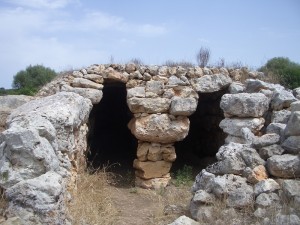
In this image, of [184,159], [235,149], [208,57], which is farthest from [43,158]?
[184,159]

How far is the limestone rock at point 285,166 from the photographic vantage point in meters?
4.68

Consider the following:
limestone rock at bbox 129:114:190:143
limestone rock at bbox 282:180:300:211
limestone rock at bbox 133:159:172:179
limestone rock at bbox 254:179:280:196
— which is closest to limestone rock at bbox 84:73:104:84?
limestone rock at bbox 129:114:190:143

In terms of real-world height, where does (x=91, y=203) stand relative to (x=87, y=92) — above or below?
below

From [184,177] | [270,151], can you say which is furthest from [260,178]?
[184,177]

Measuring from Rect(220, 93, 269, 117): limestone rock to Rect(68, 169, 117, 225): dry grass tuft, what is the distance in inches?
105

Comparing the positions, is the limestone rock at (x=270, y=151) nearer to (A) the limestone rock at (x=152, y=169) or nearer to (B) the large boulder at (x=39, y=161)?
(B) the large boulder at (x=39, y=161)

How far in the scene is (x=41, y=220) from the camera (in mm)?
3498

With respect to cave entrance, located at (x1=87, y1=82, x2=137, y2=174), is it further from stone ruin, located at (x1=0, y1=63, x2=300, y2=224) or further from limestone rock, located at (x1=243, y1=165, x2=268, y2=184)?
limestone rock, located at (x1=243, y1=165, x2=268, y2=184)

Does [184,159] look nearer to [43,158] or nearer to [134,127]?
[134,127]

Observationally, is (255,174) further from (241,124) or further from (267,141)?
(241,124)

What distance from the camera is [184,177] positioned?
8250 millimetres

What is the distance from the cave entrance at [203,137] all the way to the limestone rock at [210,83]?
826 millimetres

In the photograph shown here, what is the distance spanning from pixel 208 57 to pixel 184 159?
9.42 feet

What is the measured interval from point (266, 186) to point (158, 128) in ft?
10.7
